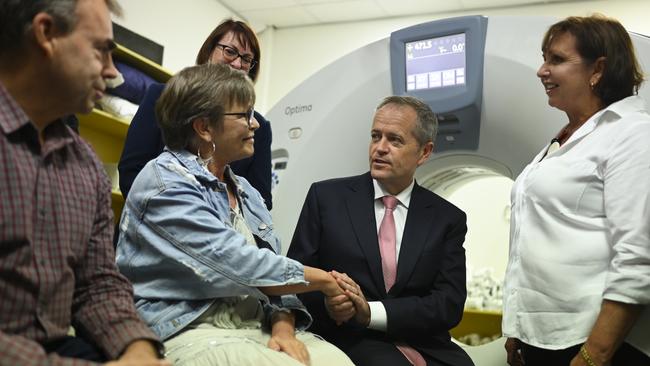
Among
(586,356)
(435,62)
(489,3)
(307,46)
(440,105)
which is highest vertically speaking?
(489,3)

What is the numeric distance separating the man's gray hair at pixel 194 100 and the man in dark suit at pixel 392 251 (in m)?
0.44

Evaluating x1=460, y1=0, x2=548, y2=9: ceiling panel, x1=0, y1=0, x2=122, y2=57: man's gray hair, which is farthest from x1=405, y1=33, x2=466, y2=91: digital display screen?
x1=460, y1=0, x2=548, y2=9: ceiling panel

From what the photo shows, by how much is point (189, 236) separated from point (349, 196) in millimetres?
610

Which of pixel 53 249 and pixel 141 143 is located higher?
pixel 141 143

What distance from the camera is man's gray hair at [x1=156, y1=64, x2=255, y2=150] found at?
1.40 metres

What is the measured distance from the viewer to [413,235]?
1.70m

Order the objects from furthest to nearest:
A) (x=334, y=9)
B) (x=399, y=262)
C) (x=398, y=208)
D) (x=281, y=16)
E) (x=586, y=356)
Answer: (x=281, y=16) < (x=334, y=9) < (x=398, y=208) < (x=399, y=262) < (x=586, y=356)

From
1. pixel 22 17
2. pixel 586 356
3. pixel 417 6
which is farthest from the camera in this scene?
pixel 417 6

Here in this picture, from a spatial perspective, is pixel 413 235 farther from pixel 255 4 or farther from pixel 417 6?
pixel 255 4

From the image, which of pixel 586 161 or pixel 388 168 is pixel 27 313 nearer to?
pixel 388 168

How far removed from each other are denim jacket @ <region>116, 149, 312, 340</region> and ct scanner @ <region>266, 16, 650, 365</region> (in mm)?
985

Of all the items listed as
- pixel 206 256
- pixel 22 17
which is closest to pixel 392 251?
pixel 206 256

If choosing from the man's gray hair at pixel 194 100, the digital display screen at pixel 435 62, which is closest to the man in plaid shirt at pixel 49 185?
the man's gray hair at pixel 194 100

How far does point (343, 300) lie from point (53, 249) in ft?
2.38
